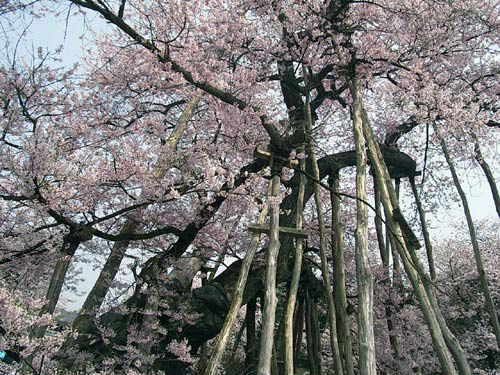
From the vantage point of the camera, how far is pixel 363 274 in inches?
127

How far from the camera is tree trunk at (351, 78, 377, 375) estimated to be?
292 cm

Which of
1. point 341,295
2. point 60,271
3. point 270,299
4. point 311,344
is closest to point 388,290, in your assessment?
point 311,344

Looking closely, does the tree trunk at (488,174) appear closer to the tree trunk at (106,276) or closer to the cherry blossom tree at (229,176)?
the cherry blossom tree at (229,176)

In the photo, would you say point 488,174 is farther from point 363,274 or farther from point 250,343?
point 250,343

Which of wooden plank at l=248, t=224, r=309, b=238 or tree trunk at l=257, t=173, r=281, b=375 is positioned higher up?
wooden plank at l=248, t=224, r=309, b=238

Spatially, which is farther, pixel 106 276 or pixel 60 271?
pixel 106 276

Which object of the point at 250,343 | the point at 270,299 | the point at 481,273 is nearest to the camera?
the point at 270,299

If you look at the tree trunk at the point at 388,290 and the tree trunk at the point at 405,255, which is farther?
the tree trunk at the point at 388,290

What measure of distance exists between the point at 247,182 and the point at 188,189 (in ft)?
2.37

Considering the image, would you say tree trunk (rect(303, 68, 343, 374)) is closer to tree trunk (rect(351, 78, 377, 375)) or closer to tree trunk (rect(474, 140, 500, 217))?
tree trunk (rect(351, 78, 377, 375))

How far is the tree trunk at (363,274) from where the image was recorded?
2920mm

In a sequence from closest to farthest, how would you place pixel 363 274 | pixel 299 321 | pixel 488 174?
pixel 363 274 → pixel 488 174 → pixel 299 321

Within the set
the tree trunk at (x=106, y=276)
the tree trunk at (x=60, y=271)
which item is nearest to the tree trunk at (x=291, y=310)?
the tree trunk at (x=106, y=276)

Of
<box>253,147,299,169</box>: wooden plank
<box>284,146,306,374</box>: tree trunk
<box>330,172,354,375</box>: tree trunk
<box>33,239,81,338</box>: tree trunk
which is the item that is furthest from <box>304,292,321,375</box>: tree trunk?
<box>33,239,81,338</box>: tree trunk
